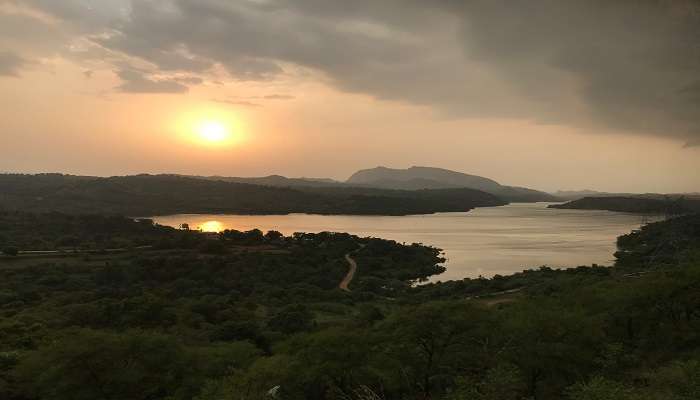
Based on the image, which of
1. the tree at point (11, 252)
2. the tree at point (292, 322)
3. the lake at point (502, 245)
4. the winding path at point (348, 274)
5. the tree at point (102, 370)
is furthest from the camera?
the lake at point (502, 245)

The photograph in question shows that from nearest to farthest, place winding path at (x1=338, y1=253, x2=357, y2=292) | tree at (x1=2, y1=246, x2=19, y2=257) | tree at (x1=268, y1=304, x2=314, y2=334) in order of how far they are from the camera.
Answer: tree at (x1=268, y1=304, x2=314, y2=334)
winding path at (x1=338, y1=253, x2=357, y2=292)
tree at (x1=2, y1=246, x2=19, y2=257)

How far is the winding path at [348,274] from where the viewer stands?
70.9m

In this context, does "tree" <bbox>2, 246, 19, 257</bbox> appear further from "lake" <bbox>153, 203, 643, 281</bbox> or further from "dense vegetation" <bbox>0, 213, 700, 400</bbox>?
"lake" <bbox>153, 203, 643, 281</bbox>

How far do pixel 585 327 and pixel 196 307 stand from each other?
36222 millimetres

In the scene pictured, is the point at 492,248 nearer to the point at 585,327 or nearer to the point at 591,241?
the point at 591,241

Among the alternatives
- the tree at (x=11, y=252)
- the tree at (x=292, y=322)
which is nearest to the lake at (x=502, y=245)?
the tree at (x=292, y=322)

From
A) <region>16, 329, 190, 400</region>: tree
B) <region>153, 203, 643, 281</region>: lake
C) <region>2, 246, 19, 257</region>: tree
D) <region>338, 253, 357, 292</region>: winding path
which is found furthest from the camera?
<region>153, 203, 643, 281</region>: lake

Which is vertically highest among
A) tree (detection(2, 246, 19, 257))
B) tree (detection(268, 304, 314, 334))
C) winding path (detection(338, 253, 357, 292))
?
tree (detection(2, 246, 19, 257))

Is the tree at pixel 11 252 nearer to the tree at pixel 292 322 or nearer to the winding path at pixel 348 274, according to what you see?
the winding path at pixel 348 274

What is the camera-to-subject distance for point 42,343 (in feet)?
90.6

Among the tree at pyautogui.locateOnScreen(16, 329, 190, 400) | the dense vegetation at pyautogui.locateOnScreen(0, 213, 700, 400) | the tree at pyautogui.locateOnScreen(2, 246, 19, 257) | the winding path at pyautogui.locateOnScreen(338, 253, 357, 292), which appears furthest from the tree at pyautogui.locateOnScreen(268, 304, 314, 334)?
the tree at pyautogui.locateOnScreen(2, 246, 19, 257)

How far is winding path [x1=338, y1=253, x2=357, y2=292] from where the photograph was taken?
233 feet

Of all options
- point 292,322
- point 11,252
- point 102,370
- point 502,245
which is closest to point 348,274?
point 292,322

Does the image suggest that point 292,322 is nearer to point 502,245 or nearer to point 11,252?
point 11,252
